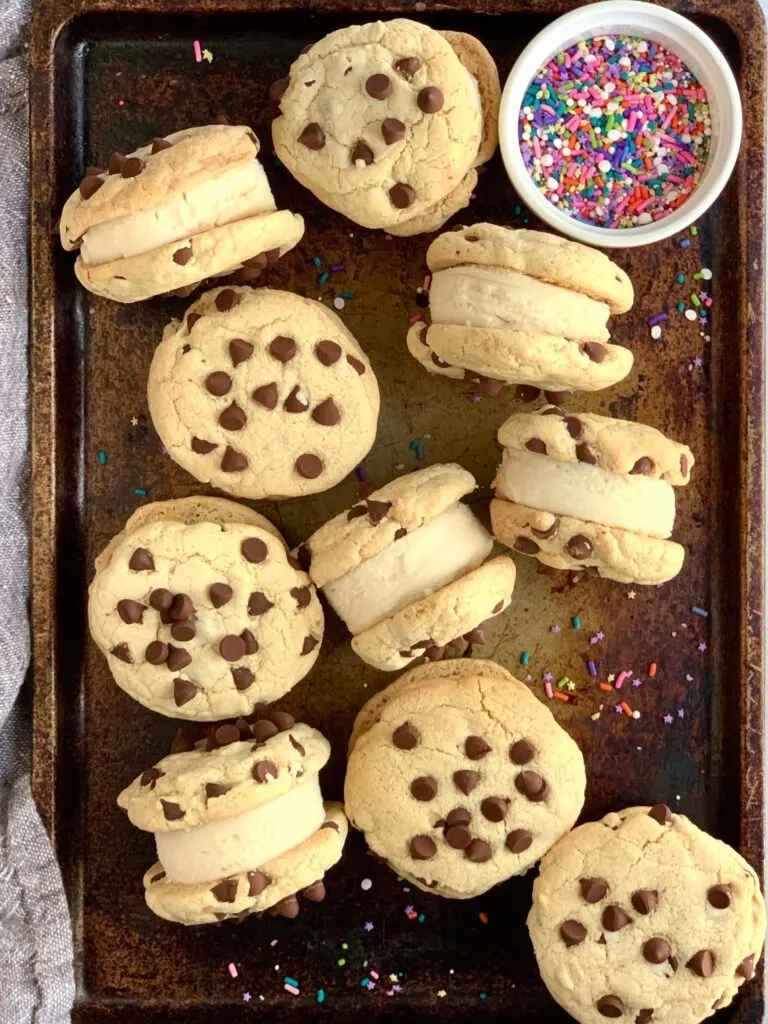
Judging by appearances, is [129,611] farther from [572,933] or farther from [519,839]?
[572,933]

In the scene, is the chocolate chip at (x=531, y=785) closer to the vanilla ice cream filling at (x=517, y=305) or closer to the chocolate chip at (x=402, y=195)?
the vanilla ice cream filling at (x=517, y=305)

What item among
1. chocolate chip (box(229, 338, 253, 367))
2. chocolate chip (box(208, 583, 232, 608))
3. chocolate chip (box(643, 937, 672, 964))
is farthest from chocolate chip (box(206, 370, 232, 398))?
chocolate chip (box(643, 937, 672, 964))

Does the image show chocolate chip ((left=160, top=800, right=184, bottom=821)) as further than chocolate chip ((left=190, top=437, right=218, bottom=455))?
No

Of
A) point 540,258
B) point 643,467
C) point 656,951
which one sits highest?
point 540,258

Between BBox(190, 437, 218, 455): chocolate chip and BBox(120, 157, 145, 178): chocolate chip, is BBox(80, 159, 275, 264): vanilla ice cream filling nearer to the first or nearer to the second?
BBox(120, 157, 145, 178): chocolate chip

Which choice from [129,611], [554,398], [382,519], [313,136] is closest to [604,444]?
[554,398]

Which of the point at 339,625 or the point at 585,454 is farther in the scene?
the point at 339,625
